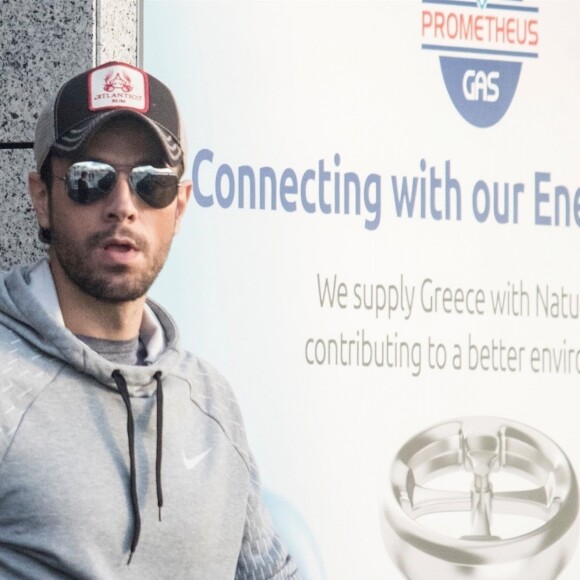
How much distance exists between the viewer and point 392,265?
4047 millimetres

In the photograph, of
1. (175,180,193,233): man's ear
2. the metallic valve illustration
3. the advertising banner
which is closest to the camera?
(175,180,193,233): man's ear

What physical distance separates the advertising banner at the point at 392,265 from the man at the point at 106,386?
2.12 ft

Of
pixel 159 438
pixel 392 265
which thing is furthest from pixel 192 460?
pixel 392 265

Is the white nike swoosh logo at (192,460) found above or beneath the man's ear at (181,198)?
beneath

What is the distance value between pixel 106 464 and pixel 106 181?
1.88ft

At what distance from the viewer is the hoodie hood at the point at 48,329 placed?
295 cm

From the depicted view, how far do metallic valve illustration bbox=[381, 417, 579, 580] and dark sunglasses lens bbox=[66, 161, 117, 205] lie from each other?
137 centimetres

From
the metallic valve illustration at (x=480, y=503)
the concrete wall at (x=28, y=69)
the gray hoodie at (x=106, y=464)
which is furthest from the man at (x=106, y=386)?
the metallic valve illustration at (x=480, y=503)

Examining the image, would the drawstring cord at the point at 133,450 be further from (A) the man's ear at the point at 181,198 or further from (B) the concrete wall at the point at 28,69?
(B) the concrete wall at the point at 28,69

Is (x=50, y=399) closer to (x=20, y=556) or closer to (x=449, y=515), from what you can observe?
(x=20, y=556)

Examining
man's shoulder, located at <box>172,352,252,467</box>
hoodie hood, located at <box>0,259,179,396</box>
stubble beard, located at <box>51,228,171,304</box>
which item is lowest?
man's shoulder, located at <box>172,352,252,467</box>

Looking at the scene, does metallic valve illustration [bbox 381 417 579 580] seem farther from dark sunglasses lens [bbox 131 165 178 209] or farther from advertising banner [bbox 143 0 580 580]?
dark sunglasses lens [bbox 131 165 178 209]

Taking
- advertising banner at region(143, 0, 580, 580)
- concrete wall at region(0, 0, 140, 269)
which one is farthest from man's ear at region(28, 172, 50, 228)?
advertising banner at region(143, 0, 580, 580)

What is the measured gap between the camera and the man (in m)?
2.81
